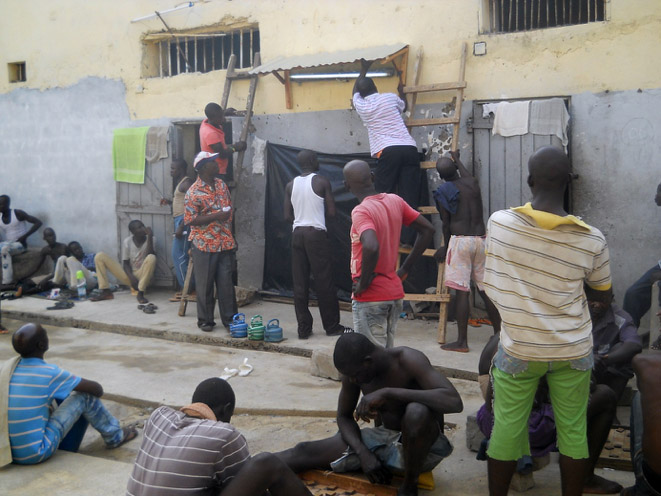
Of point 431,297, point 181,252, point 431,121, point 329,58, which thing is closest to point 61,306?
point 181,252

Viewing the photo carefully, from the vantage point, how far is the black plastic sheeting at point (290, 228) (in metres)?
8.21

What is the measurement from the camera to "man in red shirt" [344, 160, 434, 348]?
15.8 ft

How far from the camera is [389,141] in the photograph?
7.40 meters


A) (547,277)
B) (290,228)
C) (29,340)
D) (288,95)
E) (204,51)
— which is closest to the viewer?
(547,277)

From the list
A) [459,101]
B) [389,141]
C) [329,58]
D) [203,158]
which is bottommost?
[203,158]

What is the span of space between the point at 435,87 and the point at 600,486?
4657 millimetres

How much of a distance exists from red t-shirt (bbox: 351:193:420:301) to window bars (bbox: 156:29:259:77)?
17.3 ft

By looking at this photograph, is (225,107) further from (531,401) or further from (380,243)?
(531,401)

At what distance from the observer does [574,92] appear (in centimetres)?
716

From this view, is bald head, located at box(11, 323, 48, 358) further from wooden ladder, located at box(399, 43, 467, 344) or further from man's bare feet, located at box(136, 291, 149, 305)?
man's bare feet, located at box(136, 291, 149, 305)

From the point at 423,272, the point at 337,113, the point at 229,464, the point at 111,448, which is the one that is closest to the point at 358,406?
the point at 229,464

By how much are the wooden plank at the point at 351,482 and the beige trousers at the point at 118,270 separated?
6.04m

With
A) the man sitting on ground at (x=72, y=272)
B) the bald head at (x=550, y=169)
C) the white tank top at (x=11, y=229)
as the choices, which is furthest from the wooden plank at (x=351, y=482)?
the white tank top at (x=11, y=229)

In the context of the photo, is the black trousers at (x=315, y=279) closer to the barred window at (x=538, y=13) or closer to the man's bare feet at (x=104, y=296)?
the barred window at (x=538, y=13)
